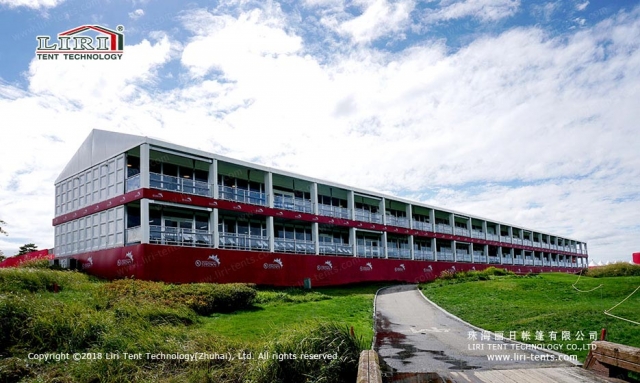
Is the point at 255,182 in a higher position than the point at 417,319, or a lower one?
higher

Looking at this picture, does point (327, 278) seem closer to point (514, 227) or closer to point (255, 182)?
point (255, 182)

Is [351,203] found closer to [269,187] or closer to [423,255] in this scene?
[269,187]

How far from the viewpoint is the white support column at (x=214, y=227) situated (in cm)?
2570

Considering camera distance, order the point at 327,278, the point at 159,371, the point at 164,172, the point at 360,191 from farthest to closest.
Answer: the point at 360,191 < the point at 327,278 < the point at 164,172 < the point at 159,371

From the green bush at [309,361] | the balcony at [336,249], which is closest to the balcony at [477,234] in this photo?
the balcony at [336,249]

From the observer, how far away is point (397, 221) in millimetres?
42688

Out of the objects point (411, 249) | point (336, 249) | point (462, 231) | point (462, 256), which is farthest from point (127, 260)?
point (462, 231)

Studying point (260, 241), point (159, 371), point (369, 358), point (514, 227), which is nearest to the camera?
point (369, 358)

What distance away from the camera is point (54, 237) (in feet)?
103

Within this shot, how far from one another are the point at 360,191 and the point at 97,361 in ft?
101

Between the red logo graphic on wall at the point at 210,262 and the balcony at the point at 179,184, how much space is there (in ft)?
11.2

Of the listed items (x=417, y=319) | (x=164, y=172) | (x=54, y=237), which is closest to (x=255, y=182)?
(x=164, y=172)

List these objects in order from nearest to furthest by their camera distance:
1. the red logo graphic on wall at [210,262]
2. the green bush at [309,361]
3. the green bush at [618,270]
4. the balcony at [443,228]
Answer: the green bush at [309,361]
the red logo graphic on wall at [210,262]
the green bush at [618,270]
the balcony at [443,228]

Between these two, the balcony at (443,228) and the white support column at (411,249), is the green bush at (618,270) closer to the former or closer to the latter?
the white support column at (411,249)
